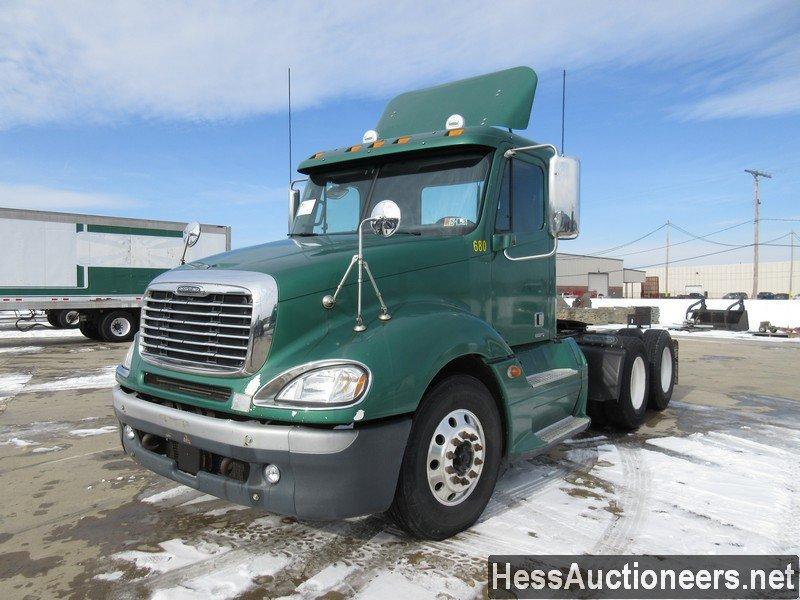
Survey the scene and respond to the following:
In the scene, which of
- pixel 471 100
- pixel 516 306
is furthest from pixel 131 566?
pixel 471 100

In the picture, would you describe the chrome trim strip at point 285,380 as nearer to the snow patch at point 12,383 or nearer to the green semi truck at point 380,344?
the green semi truck at point 380,344

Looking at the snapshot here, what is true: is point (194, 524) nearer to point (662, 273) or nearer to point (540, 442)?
point (540, 442)

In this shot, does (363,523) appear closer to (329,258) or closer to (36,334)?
(329,258)

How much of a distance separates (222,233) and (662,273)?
101644 millimetres

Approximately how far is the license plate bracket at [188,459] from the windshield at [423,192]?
1.94 meters

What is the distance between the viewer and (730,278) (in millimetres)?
89438

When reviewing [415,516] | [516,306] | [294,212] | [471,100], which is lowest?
[415,516]

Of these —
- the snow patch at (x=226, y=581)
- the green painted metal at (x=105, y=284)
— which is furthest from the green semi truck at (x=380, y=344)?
the green painted metal at (x=105, y=284)

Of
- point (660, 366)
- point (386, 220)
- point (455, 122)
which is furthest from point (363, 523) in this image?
point (660, 366)

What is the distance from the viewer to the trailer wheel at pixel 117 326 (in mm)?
16234

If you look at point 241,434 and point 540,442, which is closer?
point 241,434

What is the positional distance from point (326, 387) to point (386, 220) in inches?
40.0

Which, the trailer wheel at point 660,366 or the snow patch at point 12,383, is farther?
the snow patch at point 12,383

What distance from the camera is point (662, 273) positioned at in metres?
105
